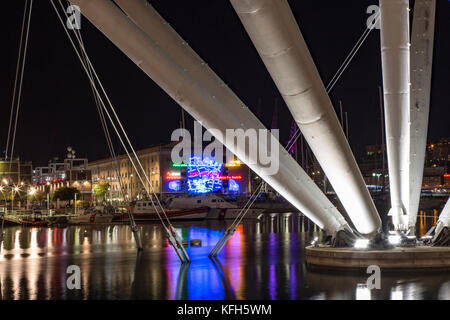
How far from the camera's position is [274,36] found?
544 inches

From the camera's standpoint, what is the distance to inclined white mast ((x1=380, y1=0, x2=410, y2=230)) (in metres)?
16.9

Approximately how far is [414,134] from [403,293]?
344 inches

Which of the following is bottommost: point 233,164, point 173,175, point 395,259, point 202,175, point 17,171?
point 395,259

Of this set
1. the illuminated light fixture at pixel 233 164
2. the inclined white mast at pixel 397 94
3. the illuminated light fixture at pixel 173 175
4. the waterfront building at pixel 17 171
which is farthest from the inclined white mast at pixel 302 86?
the illuminated light fixture at pixel 173 175

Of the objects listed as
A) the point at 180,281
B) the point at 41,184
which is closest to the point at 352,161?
the point at 180,281

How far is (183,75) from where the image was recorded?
632 inches

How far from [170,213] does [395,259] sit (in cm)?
4430

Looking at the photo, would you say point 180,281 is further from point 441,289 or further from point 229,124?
point 441,289

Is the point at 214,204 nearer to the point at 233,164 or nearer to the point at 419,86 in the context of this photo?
the point at 419,86

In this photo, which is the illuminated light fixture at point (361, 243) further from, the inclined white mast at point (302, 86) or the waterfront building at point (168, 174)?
the waterfront building at point (168, 174)

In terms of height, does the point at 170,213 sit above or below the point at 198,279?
above

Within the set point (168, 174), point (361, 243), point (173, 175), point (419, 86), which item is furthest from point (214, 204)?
point (168, 174)

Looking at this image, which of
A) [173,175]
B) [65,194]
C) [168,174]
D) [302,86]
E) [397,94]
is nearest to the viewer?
[302,86]

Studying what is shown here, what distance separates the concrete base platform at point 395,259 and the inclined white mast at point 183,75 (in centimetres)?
155
